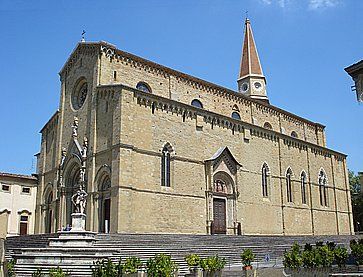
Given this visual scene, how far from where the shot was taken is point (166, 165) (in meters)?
30.1

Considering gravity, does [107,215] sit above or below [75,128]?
below

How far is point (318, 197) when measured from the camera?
4434cm

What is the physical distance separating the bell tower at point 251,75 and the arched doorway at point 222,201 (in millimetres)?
18023

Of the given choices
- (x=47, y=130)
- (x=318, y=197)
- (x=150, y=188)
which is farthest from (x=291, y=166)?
(x=47, y=130)

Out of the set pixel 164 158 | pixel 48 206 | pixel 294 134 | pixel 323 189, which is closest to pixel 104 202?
pixel 164 158

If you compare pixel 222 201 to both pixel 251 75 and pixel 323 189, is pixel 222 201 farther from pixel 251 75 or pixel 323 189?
pixel 251 75

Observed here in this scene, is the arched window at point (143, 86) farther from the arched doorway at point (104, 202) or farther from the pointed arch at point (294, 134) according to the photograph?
the pointed arch at point (294, 134)

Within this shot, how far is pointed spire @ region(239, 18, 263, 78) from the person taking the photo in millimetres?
51638

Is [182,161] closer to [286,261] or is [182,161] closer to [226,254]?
[226,254]

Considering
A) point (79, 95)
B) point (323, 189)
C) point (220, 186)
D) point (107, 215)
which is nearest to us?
point (107, 215)

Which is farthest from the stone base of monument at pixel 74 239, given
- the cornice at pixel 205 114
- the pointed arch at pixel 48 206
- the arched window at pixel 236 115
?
the arched window at pixel 236 115

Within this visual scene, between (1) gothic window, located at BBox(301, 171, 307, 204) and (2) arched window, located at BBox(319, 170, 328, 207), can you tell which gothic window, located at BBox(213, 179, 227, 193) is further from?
(2) arched window, located at BBox(319, 170, 328, 207)

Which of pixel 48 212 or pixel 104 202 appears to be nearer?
pixel 104 202

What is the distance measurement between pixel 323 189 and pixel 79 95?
27807 mm
